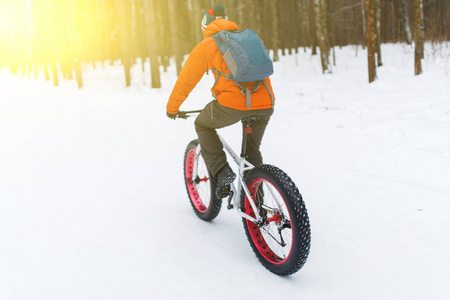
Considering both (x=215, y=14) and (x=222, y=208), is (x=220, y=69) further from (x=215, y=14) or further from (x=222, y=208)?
(x=222, y=208)

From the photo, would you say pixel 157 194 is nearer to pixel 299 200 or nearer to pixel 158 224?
pixel 158 224

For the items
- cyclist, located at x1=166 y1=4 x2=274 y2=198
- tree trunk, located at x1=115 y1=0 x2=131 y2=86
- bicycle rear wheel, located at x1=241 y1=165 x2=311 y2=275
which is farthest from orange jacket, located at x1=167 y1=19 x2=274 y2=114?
tree trunk, located at x1=115 y1=0 x2=131 y2=86

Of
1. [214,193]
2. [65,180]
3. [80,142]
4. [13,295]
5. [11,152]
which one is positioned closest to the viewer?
[13,295]

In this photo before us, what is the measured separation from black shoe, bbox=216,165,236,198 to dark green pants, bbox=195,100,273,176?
2.1 inches

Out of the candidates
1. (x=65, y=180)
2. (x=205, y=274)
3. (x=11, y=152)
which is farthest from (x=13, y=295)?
(x=11, y=152)

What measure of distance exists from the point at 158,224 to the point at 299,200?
191cm

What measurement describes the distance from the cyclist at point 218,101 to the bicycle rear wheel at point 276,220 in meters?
0.42

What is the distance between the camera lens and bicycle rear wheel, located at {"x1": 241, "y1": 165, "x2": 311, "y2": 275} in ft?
8.48

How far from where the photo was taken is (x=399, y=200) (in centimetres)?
416

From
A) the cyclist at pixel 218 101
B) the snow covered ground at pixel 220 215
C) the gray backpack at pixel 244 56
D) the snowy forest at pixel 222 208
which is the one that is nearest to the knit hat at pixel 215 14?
the cyclist at pixel 218 101

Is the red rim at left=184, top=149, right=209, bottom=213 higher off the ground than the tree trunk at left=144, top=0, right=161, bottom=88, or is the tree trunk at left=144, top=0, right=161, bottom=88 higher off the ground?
the tree trunk at left=144, top=0, right=161, bottom=88

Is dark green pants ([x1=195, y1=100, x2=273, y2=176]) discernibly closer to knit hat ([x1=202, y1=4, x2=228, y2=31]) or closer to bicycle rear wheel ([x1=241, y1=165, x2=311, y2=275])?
bicycle rear wheel ([x1=241, y1=165, x2=311, y2=275])

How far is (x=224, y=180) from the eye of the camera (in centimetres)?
342

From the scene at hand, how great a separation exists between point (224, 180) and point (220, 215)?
91 centimetres
